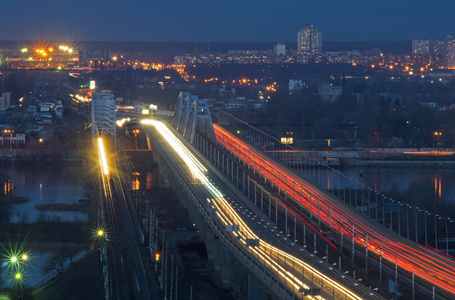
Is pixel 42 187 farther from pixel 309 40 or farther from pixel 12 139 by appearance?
pixel 309 40

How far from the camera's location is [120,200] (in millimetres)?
12508

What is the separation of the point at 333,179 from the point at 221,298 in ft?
27.7

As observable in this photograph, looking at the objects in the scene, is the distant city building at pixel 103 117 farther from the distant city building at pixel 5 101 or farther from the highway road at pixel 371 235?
the highway road at pixel 371 235

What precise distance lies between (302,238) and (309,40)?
59.7m

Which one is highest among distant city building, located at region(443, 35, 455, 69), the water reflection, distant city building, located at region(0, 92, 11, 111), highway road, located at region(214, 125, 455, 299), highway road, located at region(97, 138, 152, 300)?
distant city building, located at region(443, 35, 455, 69)

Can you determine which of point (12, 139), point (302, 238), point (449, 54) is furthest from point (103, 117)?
point (449, 54)

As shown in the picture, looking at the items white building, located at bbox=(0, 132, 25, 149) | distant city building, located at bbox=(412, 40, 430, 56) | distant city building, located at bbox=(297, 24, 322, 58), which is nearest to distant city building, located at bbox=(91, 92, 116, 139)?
white building, located at bbox=(0, 132, 25, 149)

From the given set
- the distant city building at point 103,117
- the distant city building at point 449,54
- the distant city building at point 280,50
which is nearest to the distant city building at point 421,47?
the distant city building at point 449,54

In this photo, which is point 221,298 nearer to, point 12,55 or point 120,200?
point 120,200

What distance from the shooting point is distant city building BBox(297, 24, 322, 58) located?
66.4 meters

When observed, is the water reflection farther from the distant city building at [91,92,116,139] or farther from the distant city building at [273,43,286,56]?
the distant city building at [273,43,286,56]

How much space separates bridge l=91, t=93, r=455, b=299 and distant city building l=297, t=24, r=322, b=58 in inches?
2095

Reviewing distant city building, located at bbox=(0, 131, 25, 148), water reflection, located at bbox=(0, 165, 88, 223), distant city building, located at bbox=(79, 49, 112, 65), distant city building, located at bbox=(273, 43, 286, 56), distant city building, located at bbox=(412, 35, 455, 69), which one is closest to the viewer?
water reflection, located at bbox=(0, 165, 88, 223)

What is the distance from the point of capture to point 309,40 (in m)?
67.4
